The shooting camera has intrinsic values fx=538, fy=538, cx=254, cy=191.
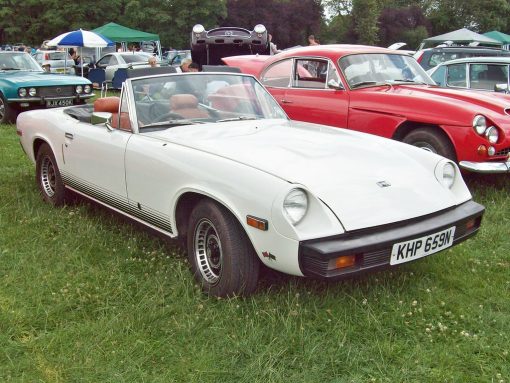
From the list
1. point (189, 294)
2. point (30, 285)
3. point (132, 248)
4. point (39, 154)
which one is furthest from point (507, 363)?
point (39, 154)

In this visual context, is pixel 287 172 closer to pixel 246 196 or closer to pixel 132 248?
pixel 246 196

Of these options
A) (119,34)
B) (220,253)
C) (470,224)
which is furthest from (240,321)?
(119,34)

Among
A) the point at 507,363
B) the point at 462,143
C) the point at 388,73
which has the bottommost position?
the point at 507,363

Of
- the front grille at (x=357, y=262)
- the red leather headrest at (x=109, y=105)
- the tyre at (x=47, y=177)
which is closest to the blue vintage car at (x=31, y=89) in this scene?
the tyre at (x=47, y=177)

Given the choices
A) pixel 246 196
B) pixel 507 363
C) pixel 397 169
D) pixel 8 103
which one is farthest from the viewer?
pixel 8 103

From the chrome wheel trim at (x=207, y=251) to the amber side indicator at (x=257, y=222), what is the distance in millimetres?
370

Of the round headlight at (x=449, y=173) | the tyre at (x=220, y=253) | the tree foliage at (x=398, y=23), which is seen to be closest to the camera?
the tyre at (x=220, y=253)

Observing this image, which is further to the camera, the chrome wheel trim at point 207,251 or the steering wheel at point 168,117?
the steering wheel at point 168,117

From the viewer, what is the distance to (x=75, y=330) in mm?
2859

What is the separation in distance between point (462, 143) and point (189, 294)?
318cm

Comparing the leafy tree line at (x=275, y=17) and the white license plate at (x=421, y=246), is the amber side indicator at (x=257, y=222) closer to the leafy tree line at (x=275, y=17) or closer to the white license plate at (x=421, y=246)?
the white license plate at (x=421, y=246)

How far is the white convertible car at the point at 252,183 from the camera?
2.71 metres

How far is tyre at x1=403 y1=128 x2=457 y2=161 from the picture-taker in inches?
206

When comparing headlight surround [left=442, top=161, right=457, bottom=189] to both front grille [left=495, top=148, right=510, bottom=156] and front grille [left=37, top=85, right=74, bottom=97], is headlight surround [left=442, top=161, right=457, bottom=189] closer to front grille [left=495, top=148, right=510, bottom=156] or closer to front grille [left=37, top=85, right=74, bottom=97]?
front grille [left=495, top=148, right=510, bottom=156]
